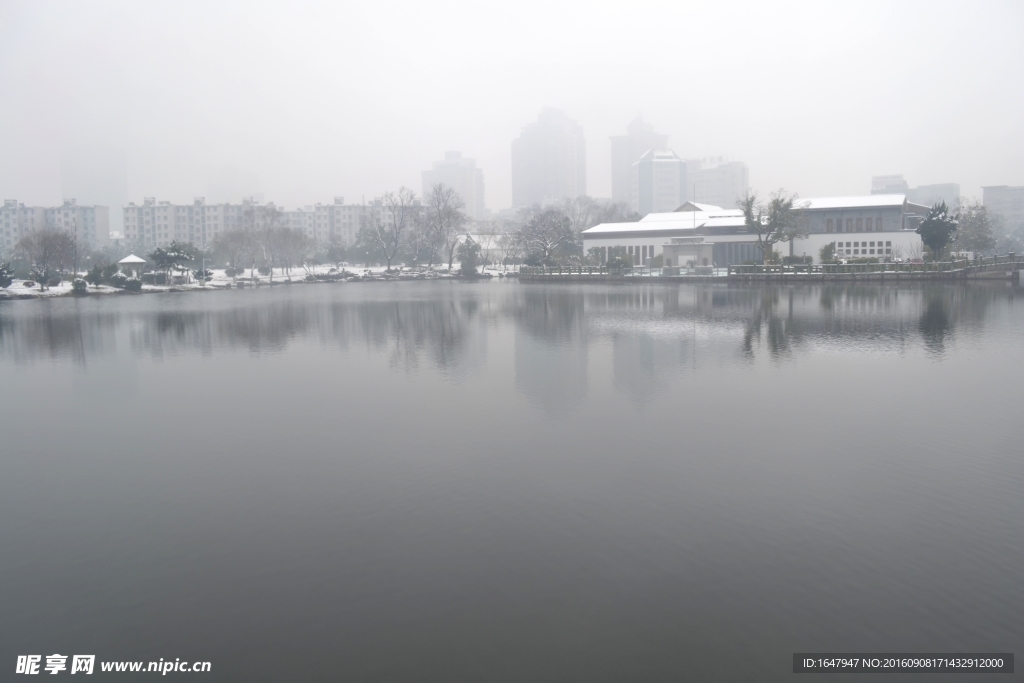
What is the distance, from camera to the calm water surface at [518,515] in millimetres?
4691

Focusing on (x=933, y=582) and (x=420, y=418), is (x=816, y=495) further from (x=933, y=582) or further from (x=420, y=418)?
(x=420, y=418)

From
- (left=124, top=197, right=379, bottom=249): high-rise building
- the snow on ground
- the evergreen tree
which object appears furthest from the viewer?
(left=124, top=197, right=379, bottom=249): high-rise building

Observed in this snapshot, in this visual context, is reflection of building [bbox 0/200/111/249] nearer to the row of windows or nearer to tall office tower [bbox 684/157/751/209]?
the row of windows

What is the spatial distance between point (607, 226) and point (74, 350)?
4773cm

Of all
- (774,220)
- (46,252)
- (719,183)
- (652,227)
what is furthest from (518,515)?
(719,183)

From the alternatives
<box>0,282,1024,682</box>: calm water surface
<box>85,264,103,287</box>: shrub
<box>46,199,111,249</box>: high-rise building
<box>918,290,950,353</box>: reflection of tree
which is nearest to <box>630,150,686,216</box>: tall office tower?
<box>46,199,111,249</box>: high-rise building

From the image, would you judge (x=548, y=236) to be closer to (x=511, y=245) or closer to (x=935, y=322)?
(x=511, y=245)

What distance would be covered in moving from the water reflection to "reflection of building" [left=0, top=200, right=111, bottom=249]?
308 ft

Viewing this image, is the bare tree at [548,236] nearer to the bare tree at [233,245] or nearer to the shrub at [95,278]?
the bare tree at [233,245]

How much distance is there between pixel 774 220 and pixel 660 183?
13445cm

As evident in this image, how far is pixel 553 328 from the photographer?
21031mm

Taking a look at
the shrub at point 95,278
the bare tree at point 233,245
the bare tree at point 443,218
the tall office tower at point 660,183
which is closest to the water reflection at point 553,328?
the shrub at point 95,278

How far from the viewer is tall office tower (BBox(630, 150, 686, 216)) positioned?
17350 centimetres

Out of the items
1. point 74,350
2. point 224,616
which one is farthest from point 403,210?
point 224,616
